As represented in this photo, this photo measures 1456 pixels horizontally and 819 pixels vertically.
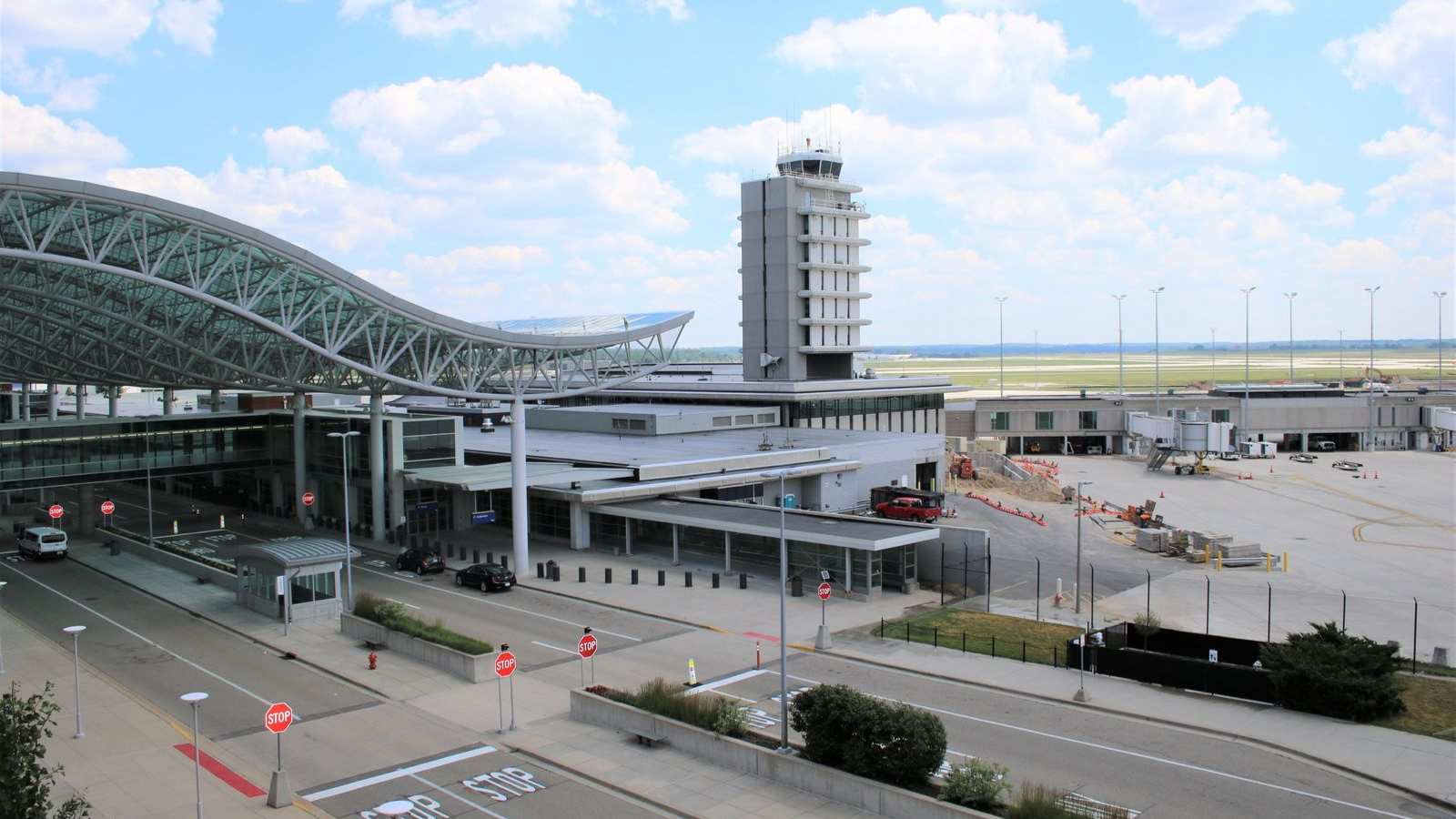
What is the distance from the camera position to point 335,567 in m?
37.6

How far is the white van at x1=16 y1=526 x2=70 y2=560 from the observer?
49.2 m

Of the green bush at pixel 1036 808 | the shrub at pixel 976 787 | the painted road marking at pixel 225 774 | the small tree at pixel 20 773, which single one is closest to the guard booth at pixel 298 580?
the painted road marking at pixel 225 774

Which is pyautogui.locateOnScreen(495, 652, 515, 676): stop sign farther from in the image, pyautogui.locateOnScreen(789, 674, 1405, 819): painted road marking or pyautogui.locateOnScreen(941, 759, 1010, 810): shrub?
pyautogui.locateOnScreen(941, 759, 1010, 810): shrub

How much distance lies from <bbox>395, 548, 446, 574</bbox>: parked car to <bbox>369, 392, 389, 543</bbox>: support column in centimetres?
855

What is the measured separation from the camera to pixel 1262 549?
168 feet

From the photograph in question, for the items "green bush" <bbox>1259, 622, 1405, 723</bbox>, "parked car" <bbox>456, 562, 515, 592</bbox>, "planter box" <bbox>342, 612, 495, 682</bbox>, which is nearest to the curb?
"green bush" <bbox>1259, 622, 1405, 723</bbox>

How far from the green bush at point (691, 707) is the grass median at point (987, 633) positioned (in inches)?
393

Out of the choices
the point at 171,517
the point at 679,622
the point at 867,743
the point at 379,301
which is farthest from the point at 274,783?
the point at 171,517

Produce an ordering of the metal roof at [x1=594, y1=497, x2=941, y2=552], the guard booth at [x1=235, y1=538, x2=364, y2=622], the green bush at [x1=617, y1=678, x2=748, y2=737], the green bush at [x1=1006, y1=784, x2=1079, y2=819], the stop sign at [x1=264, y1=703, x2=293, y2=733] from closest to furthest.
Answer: the green bush at [x1=1006, y1=784, x2=1079, y2=819]
the stop sign at [x1=264, y1=703, x2=293, y2=733]
the green bush at [x1=617, y1=678, x2=748, y2=737]
the guard booth at [x1=235, y1=538, x2=364, y2=622]
the metal roof at [x1=594, y1=497, x2=941, y2=552]

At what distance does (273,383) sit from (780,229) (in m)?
36.3

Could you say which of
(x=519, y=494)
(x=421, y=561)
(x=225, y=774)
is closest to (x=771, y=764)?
(x=225, y=774)

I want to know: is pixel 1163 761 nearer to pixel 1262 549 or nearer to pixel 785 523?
pixel 785 523

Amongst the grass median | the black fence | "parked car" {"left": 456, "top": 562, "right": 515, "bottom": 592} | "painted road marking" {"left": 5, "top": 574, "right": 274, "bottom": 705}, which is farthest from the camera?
"parked car" {"left": 456, "top": 562, "right": 515, "bottom": 592}

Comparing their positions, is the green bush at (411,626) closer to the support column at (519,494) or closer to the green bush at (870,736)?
the support column at (519,494)
